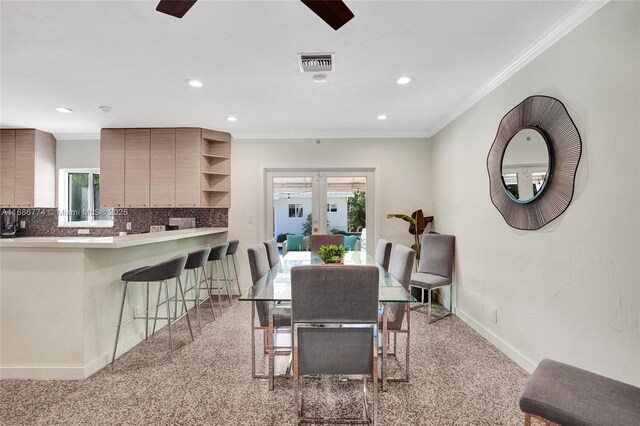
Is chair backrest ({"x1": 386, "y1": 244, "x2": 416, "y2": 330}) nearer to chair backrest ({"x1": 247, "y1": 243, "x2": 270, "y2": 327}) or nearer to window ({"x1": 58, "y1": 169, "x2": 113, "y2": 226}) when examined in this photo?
chair backrest ({"x1": 247, "y1": 243, "x2": 270, "y2": 327})

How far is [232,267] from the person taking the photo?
4.56 metres

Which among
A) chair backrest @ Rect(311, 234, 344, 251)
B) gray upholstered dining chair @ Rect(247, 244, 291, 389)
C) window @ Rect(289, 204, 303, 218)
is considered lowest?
gray upholstered dining chair @ Rect(247, 244, 291, 389)

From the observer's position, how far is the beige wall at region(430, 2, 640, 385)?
5.15ft

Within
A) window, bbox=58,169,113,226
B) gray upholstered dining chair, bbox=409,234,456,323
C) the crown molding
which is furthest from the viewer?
Answer: window, bbox=58,169,113,226

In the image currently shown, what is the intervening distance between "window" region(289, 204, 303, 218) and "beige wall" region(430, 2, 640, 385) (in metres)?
2.71

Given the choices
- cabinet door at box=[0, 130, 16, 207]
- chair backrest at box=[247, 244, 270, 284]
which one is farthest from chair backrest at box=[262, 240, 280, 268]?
cabinet door at box=[0, 130, 16, 207]

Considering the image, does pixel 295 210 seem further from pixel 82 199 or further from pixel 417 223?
pixel 82 199

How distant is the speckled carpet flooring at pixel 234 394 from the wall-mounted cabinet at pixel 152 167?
2.28 metres

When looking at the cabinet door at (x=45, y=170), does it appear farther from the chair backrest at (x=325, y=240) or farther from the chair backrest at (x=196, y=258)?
the chair backrest at (x=325, y=240)

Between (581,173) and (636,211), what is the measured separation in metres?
→ 0.38

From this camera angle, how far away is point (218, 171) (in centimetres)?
457

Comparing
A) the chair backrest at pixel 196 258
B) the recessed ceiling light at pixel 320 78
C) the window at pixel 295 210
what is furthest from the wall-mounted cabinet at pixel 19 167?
the recessed ceiling light at pixel 320 78

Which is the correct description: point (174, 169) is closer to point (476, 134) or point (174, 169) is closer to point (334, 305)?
point (334, 305)

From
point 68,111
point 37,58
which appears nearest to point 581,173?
point 37,58
